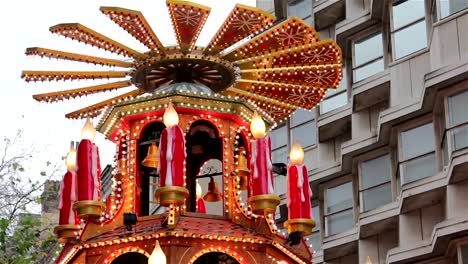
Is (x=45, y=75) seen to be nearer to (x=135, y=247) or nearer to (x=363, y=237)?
(x=135, y=247)

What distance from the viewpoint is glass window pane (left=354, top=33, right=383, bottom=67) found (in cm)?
4197

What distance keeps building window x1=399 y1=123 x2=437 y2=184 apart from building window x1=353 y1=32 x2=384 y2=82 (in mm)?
4413

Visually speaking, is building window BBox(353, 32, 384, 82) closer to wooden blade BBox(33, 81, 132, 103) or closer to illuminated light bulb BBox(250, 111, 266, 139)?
wooden blade BBox(33, 81, 132, 103)

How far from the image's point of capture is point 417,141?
3734 cm

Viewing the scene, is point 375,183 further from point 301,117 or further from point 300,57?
point 300,57

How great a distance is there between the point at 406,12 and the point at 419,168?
20.2ft

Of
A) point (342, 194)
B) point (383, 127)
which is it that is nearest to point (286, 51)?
point (383, 127)

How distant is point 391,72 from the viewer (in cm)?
3938

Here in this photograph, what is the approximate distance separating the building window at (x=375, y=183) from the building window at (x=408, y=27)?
3.98 m

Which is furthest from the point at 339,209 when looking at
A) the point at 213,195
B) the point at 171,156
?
the point at 171,156

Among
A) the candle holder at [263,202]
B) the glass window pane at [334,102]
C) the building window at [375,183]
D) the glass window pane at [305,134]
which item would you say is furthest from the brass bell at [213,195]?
the glass window pane at [305,134]

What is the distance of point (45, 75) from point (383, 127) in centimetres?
2316

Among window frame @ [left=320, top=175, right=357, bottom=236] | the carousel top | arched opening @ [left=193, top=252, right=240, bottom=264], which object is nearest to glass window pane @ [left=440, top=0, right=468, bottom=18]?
window frame @ [left=320, top=175, right=357, bottom=236]

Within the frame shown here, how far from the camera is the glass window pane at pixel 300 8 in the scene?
4566cm
